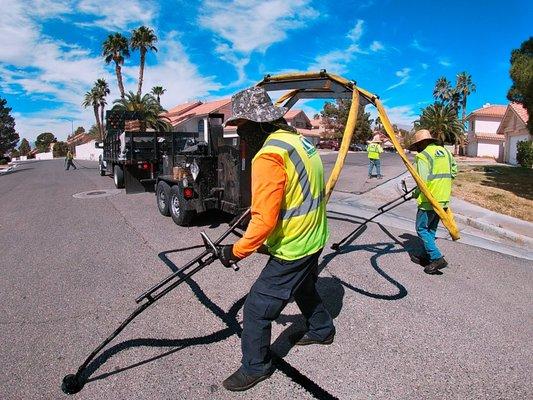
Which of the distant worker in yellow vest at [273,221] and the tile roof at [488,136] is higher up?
the tile roof at [488,136]

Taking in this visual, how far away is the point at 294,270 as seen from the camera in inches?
100

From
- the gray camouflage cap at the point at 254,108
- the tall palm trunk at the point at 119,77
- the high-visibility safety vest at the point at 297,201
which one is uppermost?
the tall palm trunk at the point at 119,77

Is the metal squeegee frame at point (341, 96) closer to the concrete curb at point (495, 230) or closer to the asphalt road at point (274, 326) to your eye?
the asphalt road at point (274, 326)

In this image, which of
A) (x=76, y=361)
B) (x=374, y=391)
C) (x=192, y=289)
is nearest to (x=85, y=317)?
(x=76, y=361)

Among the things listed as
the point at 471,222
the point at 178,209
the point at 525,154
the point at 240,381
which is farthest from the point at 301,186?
the point at 525,154

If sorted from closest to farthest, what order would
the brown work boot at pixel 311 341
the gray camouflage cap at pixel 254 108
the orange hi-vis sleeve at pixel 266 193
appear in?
the orange hi-vis sleeve at pixel 266 193, the gray camouflage cap at pixel 254 108, the brown work boot at pixel 311 341

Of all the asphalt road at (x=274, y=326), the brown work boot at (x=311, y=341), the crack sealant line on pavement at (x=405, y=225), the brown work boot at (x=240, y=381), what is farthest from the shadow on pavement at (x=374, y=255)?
the brown work boot at (x=240, y=381)

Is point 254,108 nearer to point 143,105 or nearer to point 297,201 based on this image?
point 297,201

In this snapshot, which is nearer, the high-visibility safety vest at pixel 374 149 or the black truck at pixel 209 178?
the black truck at pixel 209 178

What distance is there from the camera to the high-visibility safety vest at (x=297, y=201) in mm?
2363

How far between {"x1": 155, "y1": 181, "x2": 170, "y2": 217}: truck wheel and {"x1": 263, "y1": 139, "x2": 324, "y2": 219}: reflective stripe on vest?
566 centimetres

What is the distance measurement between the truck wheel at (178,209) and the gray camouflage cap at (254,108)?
4.48 metres

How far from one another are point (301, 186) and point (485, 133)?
51126 millimetres

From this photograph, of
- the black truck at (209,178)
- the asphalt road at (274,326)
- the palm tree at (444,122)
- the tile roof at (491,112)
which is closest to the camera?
the asphalt road at (274,326)
